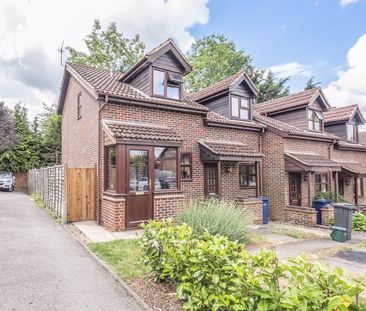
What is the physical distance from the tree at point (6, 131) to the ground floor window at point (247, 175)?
2399cm

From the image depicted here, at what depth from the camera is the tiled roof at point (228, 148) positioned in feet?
38.4

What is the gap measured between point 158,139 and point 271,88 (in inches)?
1147

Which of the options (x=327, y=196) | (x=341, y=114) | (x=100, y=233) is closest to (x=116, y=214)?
(x=100, y=233)

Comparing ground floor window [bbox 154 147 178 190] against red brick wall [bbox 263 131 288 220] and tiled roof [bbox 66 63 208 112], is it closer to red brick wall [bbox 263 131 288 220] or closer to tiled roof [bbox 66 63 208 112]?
tiled roof [bbox 66 63 208 112]

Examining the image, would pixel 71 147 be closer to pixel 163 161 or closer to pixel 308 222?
pixel 163 161

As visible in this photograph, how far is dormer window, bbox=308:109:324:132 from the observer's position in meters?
16.4

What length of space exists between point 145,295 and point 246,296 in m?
1.99

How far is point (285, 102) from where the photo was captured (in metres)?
17.5

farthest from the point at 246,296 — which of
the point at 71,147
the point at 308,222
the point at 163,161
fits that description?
the point at 71,147

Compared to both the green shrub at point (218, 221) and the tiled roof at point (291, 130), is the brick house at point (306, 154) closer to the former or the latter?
the tiled roof at point (291, 130)

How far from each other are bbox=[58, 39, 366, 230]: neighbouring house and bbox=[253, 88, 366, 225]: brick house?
0.20ft

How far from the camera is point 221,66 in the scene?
33188 millimetres

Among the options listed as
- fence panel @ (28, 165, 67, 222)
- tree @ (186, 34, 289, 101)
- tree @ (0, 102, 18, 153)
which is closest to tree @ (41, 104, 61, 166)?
tree @ (0, 102, 18, 153)

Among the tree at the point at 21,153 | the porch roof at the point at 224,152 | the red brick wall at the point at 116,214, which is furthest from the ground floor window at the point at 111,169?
the tree at the point at 21,153
